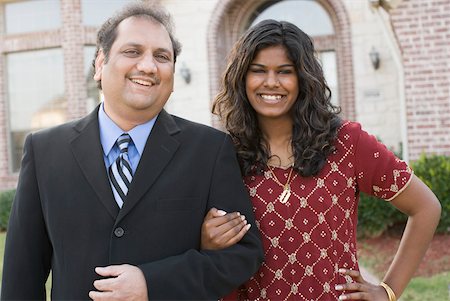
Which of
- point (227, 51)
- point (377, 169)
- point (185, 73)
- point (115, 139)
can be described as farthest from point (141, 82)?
point (227, 51)

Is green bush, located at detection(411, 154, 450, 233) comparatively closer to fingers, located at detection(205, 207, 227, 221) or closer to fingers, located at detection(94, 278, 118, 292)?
fingers, located at detection(205, 207, 227, 221)

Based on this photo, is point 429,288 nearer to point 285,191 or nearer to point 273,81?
point 285,191

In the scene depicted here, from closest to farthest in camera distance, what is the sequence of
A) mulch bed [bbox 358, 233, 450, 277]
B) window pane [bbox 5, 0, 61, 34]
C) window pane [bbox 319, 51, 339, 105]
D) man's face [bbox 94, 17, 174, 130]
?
1. man's face [bbox 94, 17, 174, 130]
2. mulch bed [bbox 358, 233, 450, 277]
3. window pane [bbox 319, 51, 339, 105]
4. window pane [bbox 5, 0, 61, 34]

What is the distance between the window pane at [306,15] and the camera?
1209 cm

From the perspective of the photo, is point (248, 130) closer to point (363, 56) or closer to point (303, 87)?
point (303, 87)

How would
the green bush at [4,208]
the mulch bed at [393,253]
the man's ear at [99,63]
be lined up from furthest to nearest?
the green bush at [4,208] → the mulch bed at [393,253] → the man's ear at [99,63]

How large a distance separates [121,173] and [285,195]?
0.69 m

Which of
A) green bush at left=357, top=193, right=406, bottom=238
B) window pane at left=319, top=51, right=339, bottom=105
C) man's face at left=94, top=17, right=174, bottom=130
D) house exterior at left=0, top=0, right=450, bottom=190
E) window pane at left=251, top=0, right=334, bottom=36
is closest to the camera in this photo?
man's face at left=94, top=17, right=174, bottom=130

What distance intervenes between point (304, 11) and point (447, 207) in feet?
18.6

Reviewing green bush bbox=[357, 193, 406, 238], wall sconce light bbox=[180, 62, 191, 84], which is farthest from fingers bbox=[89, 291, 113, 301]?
wall sconce light bbox=[180, 62, 191, 84]

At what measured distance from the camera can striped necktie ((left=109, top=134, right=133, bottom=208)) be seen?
2271 mm

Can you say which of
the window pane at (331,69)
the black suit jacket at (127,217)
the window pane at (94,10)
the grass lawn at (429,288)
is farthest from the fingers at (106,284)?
the window pane at (94,10)

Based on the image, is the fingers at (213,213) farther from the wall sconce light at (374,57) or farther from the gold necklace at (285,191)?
the wall sconce light at (374,57)

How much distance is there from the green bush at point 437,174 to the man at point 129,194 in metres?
5.98
